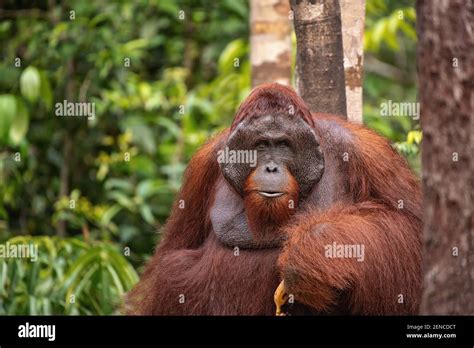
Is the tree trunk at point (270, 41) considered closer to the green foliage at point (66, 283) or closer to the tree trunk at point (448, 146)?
the green foliage at point (66, 283)

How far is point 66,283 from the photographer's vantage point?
6086 mm

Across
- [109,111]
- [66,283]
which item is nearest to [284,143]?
[66,283]

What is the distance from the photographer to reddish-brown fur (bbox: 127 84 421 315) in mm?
4215

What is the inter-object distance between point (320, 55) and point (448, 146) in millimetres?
2243

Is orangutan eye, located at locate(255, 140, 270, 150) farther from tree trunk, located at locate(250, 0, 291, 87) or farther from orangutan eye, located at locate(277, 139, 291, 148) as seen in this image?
tree trunk, located at locate(250, 0, 291, 87)

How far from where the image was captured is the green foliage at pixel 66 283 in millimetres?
6086

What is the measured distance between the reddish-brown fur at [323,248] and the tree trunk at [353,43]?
1.51 ft

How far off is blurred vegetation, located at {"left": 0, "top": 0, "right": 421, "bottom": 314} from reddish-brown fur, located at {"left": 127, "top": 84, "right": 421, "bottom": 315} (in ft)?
8.45

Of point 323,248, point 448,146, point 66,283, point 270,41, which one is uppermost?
point 270,41

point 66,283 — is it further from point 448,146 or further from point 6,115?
point 448,146
